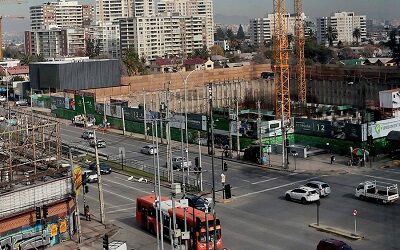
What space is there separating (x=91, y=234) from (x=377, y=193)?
13487 millimetres

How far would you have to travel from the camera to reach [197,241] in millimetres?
22766

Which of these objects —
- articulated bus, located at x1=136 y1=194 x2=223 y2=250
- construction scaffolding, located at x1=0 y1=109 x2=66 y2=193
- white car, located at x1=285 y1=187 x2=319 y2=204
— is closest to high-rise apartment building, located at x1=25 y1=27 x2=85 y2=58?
construction scaffolding, located at x1=0 y1=109 x2=66 y2=193

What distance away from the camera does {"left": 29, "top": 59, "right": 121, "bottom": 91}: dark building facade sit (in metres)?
79.9

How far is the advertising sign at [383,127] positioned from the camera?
4209 centimetres

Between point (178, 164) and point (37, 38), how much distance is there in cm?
16622

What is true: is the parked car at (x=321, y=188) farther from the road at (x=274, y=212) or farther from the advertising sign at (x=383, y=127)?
the advertising sign at (x=383, y=127)

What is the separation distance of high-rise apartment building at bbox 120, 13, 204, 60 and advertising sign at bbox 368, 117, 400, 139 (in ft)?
432

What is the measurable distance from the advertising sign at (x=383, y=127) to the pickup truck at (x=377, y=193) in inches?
460

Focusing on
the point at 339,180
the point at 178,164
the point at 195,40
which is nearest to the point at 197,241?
the point at 339,180

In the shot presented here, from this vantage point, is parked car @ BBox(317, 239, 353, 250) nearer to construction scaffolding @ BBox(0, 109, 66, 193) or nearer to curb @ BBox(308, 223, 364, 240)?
curb @ BBox(308, 223, 364, 240)

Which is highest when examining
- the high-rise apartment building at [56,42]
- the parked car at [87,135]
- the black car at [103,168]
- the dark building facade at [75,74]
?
the high-rise apartment building at [56,42]

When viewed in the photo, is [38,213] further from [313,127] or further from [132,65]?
[132,65]

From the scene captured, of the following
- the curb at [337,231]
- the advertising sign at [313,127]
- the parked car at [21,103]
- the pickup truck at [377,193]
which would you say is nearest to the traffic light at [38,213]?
the curb at [337,231]

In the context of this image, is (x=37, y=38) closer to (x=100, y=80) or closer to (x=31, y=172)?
(x=100, y=80)
